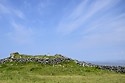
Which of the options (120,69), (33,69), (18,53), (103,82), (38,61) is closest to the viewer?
(103,82)

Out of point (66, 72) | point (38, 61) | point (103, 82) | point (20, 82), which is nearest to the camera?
point (20, 82)

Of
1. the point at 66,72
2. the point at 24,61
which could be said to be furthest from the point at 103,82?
the point at 24,61

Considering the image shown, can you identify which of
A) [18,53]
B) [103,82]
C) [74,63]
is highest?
[18,53]

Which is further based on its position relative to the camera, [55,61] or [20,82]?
[55,61]

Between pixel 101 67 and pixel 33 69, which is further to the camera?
pixel 101 67

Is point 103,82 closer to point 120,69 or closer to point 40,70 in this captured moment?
point 40,70

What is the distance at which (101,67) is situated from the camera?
26578mm

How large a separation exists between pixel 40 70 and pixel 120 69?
56.2 ft

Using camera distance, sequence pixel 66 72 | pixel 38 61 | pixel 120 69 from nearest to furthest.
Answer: pixel 66 72 → pixel 120 69 → pixel 38 61

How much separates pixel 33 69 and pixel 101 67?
47.1 ft

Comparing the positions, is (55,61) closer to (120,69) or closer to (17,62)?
(17,62)

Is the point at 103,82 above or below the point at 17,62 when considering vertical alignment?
below

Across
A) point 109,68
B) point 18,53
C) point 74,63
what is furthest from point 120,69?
point 18,53

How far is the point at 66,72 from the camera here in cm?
2070
